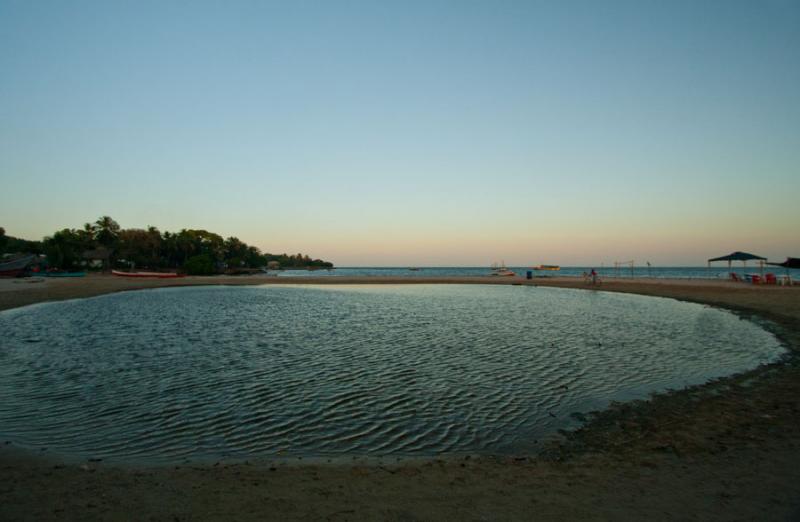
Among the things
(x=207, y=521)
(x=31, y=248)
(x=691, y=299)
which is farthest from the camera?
(x=31, y=248)

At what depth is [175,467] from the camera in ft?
21.7

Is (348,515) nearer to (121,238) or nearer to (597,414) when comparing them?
(597,414)

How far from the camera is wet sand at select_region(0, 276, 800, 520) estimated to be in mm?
5102

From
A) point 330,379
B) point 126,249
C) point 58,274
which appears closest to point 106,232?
point 126,249

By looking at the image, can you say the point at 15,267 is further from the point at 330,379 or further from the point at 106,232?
the point at 330,379

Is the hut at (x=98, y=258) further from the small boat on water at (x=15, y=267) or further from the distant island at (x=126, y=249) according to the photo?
the small boat on water at (x=15, y=267)

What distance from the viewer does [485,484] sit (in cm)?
595

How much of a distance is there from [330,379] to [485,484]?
7146 mm

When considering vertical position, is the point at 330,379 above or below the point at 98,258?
below

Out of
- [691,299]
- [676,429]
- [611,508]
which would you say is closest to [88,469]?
[611,508]

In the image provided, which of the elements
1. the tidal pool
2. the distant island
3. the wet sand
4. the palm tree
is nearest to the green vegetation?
the distant island

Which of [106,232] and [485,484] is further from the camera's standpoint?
[106,232]

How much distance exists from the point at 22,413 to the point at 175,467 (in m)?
5.41

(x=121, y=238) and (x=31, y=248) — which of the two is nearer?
(x=121, y=238)
